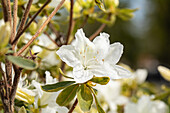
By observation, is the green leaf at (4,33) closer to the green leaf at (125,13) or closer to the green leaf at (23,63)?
the green leaf at (23,63)

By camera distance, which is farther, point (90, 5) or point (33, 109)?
point (90, 5)

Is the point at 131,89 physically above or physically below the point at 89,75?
below

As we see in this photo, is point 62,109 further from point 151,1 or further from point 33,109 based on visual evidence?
point 151,1

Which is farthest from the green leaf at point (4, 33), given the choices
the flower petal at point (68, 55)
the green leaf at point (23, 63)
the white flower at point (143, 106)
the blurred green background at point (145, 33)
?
the blurred green background at point (145, 33)

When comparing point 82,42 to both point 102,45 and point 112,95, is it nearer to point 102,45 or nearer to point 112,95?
point 102,45

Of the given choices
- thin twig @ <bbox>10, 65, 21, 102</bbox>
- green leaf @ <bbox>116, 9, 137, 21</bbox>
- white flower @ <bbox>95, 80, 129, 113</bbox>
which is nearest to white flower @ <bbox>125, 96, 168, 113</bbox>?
white flower @ <bbox>95, 80, 129, 113</bbox>

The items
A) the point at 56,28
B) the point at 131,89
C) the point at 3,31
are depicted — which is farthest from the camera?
the point at 131,89

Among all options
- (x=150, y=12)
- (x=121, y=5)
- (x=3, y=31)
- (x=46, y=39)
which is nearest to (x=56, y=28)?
(x=46, y=39)

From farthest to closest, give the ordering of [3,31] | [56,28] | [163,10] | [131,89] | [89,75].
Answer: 1. [163,10]
2. [131,89]
3. [56,28]
4. [89,75]
5. [3,31]
